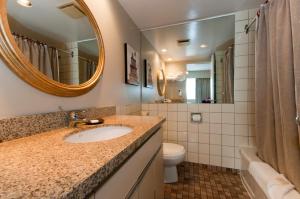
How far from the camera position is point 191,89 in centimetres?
246

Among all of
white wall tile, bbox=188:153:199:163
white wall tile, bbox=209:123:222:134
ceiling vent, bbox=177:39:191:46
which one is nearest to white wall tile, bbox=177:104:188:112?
white wall tile, bbox=209:123:222:134

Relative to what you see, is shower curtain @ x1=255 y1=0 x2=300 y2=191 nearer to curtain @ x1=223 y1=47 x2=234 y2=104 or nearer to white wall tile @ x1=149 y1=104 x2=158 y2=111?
curtain @ x1=223 y1=47 x2=234 y2=104

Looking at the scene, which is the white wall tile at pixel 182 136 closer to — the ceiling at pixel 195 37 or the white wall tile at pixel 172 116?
the white wall tile at pixel 172 116

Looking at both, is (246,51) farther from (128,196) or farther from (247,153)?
(128,196)

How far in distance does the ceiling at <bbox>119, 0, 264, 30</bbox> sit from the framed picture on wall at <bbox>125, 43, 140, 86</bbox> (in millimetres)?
452

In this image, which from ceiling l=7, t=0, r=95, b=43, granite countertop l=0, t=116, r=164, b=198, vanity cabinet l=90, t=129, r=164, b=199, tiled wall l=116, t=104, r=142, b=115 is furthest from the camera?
tiled wall l=116, t=104, r=142, b=115

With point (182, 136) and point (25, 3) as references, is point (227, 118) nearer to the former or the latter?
point (182, 136)

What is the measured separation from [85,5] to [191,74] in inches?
71.0

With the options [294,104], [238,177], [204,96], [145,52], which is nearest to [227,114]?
[204,96]

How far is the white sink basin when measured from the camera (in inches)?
37.8

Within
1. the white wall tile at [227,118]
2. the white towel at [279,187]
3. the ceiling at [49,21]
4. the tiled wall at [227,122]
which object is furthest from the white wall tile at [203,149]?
the ceiling at [49,21]

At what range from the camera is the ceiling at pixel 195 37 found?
7.21 ft

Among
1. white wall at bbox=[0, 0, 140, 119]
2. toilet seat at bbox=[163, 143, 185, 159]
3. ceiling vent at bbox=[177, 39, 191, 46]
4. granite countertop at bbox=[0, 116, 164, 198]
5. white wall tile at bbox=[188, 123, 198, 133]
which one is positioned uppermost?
ceiling vent at bbox=[177, 39, 191, 46]

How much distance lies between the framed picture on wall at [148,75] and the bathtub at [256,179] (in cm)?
162
